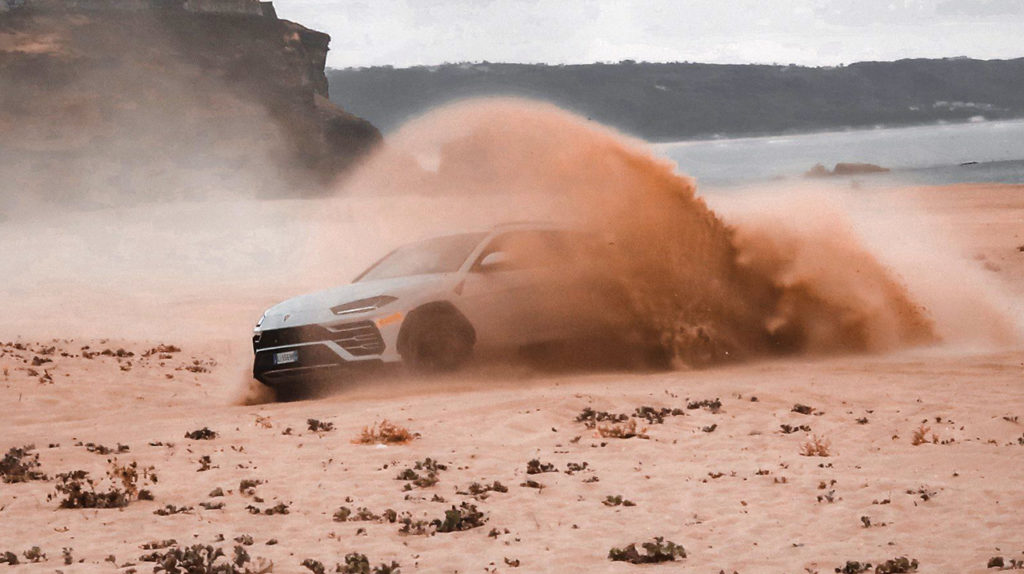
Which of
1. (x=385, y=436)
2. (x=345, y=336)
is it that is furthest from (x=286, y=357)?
(x=385, y=436)

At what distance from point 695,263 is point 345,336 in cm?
463

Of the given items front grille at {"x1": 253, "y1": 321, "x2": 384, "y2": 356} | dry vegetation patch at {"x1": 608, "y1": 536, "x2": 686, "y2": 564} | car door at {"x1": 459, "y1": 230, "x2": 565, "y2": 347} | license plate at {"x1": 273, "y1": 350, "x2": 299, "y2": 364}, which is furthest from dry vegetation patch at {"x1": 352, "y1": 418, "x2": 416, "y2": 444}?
dry vegetation patch at {"x1": 608, "y1": 536, "x2": 686, "y2": 564}

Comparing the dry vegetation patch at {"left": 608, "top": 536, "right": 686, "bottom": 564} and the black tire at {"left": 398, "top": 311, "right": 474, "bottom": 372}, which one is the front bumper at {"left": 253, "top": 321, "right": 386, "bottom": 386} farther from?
the dry vegetation patch at {"left": 608, "top": 536, "right": 686, "bottom": 564}

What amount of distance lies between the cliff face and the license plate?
56.4 metres

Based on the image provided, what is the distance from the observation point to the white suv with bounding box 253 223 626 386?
11.8 m

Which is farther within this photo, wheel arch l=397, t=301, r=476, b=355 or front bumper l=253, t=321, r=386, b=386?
wheel arch l=397, t=301, r=476, b=355

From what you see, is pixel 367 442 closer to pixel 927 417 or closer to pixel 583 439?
pixel 583 439

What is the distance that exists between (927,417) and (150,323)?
17.2 metres

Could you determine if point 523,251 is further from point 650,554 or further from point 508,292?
point 650,554

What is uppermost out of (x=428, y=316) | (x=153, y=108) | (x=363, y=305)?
(x=153, y=108)

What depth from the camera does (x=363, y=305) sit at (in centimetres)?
1183

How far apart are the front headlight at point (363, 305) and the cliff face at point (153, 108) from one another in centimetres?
5679

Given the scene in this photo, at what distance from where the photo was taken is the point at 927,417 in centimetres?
1041

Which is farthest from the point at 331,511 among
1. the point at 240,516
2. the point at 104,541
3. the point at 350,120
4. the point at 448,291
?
the point at 350,120
